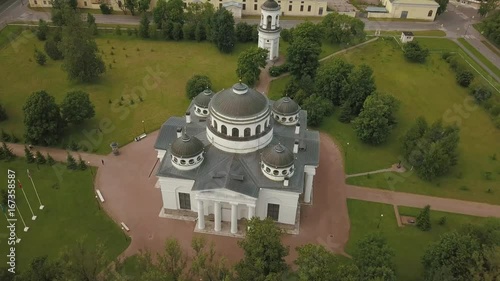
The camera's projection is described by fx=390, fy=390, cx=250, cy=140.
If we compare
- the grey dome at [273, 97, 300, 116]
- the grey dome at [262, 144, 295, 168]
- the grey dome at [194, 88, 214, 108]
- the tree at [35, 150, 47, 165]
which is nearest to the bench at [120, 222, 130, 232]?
the tree at [35, 150, 47, 165]

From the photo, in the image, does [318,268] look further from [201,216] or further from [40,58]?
[40,58]

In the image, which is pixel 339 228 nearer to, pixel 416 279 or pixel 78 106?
pixel 416 279

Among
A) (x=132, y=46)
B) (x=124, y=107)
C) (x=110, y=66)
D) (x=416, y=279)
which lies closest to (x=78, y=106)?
(x=124, y=107)

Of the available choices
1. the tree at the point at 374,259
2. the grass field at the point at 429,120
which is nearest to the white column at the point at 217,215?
the tree at the point at 374,259

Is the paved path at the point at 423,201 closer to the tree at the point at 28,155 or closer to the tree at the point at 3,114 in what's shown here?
the tree at the point at 28,155

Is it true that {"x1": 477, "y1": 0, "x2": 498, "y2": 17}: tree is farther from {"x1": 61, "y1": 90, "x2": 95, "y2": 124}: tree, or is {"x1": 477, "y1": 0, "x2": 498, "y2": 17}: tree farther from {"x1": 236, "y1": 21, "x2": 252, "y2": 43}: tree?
{"x1": 61, "y1": 90, "x2": 95, "y2": 124}: tree
